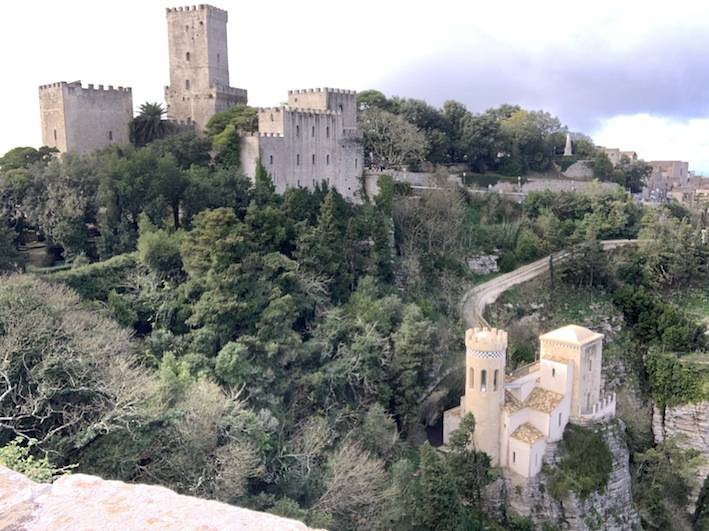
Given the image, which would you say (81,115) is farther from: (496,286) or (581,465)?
(581,465)

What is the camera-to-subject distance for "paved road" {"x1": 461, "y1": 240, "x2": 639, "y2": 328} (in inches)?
1184

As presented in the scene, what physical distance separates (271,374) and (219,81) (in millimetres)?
18313

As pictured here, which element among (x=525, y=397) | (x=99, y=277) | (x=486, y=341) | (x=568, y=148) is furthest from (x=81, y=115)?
(x=568, y=148)

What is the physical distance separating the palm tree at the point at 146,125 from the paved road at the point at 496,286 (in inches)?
676

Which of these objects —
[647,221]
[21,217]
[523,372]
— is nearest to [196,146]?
[21,217]

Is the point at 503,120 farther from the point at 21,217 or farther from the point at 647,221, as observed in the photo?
the point at 21,217

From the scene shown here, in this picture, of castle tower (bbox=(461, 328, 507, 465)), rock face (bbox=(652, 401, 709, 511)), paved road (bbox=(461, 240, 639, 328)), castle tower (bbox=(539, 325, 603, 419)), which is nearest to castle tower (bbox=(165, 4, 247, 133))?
paved road (bbox=(461, 240, 639, 328))

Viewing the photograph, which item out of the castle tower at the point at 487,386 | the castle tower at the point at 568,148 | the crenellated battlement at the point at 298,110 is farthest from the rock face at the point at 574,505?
the castle tower at the point at 568,148

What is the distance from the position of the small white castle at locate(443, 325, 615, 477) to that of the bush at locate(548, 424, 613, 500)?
0.52m

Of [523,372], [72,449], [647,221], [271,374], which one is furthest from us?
[647,221]

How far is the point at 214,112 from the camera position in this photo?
32344mm

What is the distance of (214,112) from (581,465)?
23671 mm

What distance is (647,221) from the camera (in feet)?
123

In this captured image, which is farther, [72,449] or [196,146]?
[196,146]
